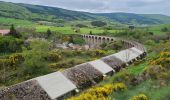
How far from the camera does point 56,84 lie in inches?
1673

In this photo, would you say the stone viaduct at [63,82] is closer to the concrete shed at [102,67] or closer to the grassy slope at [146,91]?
the concrete shed at [102,67]

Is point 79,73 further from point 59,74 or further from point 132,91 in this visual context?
point 132,91

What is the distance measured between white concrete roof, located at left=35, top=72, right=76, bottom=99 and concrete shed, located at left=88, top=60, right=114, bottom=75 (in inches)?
443

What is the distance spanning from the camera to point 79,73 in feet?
160

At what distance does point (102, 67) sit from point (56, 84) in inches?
640

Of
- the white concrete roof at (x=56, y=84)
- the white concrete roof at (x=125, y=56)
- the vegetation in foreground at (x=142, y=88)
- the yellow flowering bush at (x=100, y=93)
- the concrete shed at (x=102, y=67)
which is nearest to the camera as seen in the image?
the vegetation in foreground at (x=142, y=88)

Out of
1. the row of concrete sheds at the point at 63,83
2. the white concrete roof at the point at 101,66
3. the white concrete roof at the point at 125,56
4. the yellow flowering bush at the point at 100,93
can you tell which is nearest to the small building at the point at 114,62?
the row of concrete sheds at the point at 63,83

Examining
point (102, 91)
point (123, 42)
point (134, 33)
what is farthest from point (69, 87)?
point (134, 33)

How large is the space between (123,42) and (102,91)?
85.6 m

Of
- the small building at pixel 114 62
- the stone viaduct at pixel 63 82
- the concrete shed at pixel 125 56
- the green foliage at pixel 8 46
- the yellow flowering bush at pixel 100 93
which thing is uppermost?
the yellow flowering bush at pixel 100 93

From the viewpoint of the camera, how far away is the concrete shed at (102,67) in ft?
182

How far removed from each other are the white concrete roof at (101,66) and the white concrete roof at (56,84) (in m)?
11.3

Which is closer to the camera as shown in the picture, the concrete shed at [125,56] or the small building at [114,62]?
the small building at [114,62]

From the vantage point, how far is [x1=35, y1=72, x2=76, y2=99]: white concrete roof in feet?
129
